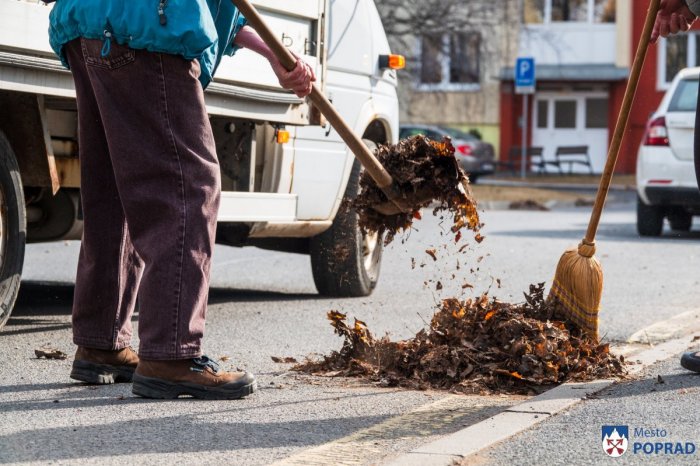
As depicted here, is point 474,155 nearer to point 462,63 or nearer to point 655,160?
point 462,63

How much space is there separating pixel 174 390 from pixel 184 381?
4cm

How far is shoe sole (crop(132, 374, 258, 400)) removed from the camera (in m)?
4.64

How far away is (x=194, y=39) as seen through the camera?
4.46m

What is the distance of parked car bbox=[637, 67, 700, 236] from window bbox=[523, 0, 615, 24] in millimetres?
31312

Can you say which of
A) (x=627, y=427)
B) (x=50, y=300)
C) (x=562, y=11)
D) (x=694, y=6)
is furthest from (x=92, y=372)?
(x=562, y=11)

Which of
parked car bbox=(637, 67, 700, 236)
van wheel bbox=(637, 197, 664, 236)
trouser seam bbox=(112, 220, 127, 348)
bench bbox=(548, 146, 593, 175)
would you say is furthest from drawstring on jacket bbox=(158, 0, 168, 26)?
bench bbox=(548, 146, 593, 175)

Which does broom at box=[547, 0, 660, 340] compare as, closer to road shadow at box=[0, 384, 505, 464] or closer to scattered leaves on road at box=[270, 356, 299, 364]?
road shadow at box=[0, 384, 505, 464]

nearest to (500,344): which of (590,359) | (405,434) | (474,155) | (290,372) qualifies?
(590,359)

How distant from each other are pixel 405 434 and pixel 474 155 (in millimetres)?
31721

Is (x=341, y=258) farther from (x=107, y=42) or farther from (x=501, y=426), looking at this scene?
(x=501, y=426)

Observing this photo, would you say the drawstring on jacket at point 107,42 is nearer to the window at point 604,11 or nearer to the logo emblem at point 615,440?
the logo emblem at point 615,440

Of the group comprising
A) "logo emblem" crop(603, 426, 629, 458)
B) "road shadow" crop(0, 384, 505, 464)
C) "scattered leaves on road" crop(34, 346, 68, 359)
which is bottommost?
"scattered leaves on road" crop(34, 346, 68, 359)

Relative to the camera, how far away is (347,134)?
491 centimetres

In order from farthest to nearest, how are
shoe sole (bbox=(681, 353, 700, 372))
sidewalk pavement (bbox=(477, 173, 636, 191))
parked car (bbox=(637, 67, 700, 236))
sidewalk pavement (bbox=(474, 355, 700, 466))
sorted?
sidewalk pavement (bbox=(477, 173, 636, 191)) → parked car (bbox=(637, 67, 700, 236)) → shoe sole (bbox=(681, 353, 700, 372)) → sidewalk pavement (bbox=(474, 355, 700, 466))
